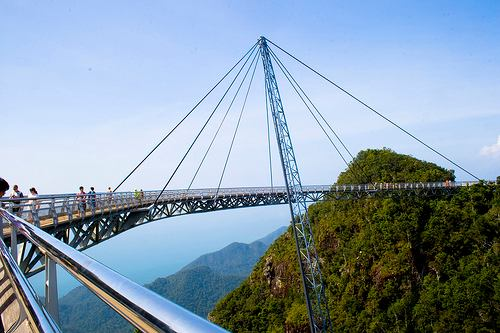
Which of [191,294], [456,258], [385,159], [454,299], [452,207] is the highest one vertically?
[385,159]

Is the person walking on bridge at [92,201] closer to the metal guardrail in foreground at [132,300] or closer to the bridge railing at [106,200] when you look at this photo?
the bridge railing at [106,200]

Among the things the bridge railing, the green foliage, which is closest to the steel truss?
the bridge railing

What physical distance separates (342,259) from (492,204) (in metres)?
20.7

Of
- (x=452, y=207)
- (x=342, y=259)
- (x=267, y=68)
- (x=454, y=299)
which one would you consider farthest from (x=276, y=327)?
(x=267, y=68)

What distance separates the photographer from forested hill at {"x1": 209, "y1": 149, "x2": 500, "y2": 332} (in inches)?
1576

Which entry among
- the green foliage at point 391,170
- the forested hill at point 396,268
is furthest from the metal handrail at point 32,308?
the green foliage at point 391,170

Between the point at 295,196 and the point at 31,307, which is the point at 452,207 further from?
the point at 31,307

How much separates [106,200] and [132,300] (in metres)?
19.3

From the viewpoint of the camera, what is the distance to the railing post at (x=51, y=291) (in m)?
2.03

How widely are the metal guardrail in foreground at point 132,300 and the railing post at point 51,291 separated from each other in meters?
0.35

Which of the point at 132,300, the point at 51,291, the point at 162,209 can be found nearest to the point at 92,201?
the point at 162,209

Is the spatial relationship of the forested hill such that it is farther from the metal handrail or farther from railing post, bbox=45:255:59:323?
the metal handrail

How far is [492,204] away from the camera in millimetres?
46531

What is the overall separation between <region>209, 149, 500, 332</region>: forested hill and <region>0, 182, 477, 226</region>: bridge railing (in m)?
5.50
